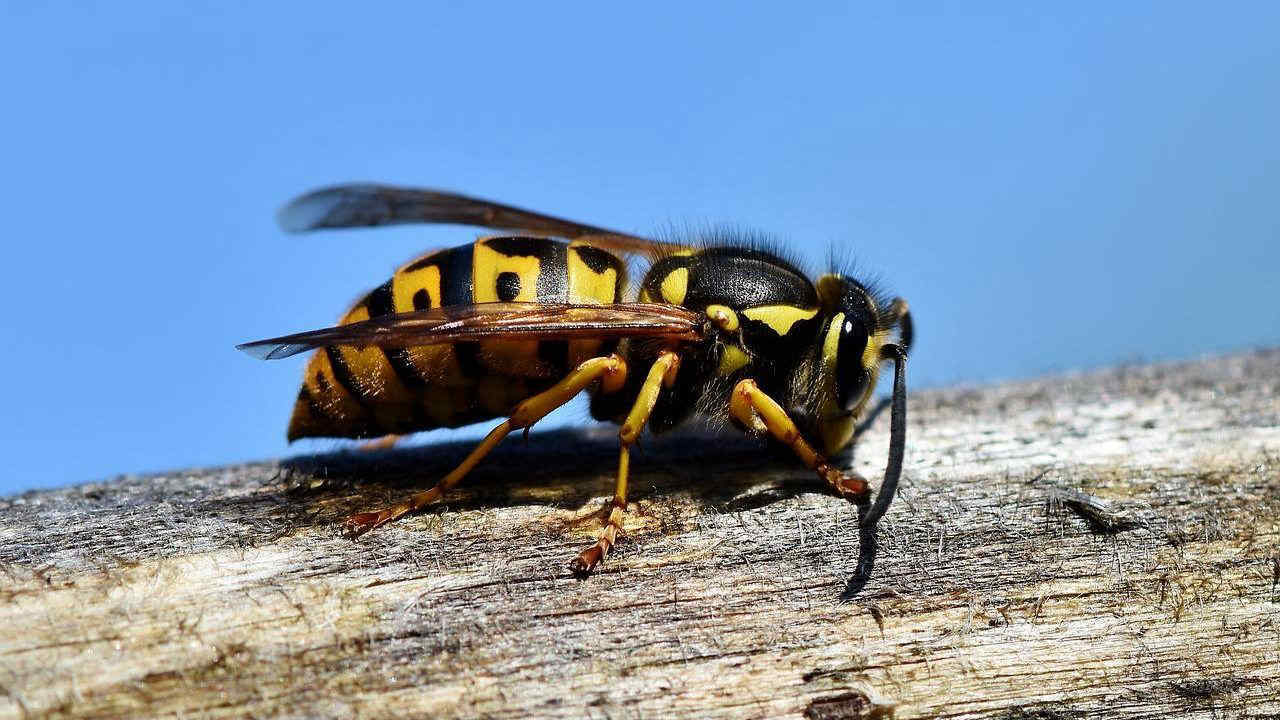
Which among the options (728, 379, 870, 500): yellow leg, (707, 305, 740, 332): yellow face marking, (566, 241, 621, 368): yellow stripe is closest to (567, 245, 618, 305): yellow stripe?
(566, 241, 621, 368): yellow stripe

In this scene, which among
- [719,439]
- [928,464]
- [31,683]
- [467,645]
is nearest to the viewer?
[31,683]

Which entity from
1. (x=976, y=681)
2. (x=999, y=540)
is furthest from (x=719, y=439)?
(x=976, y=681)

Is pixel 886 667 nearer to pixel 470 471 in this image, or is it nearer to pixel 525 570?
pixel 525 570

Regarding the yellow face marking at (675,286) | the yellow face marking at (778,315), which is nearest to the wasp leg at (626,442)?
the yellow face marking at (675,286)

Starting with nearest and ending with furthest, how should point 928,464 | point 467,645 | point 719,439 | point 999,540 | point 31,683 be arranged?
point 31,683, point 467,645, point 999,540, point 928,464, point 719,439

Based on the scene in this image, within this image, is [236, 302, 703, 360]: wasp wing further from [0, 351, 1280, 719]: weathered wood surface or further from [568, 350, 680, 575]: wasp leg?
[0, 351, 1280, 719]: weathered wood surface

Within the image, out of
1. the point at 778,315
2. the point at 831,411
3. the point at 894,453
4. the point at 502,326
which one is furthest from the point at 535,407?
the point at 894,453

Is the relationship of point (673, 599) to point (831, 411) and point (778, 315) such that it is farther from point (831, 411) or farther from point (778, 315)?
point (778, 315)
